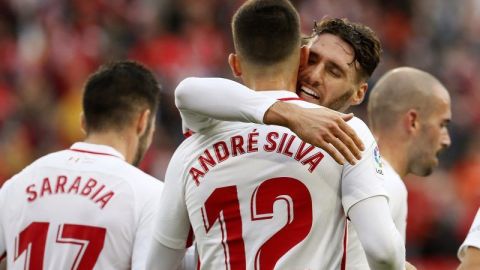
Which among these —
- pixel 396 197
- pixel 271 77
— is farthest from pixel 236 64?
pixel 396 197

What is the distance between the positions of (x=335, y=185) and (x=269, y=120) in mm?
384

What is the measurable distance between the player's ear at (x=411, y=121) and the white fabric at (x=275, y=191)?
245 cm

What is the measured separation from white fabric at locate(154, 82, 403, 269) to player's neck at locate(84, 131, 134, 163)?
125cm

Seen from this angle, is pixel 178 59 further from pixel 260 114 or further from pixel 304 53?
pixel 260 114

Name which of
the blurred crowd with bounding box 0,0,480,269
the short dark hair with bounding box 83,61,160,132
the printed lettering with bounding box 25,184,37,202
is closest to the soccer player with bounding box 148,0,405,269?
the printed lettering with bounding box 25,184,37,202

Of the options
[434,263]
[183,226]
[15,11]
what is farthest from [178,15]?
[183,226]

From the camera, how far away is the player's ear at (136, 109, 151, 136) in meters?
5.79

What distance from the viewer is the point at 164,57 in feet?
47.2

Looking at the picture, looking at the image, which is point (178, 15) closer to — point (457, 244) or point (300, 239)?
point (457, 244)

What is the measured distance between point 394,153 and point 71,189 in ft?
7.18

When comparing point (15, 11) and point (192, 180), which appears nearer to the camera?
point (192, 180)

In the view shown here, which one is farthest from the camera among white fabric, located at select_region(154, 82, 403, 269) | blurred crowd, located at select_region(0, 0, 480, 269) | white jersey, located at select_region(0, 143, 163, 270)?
blurred crowd, located at select_region(0, 0, 480, 269)

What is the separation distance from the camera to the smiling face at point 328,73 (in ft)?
15.1

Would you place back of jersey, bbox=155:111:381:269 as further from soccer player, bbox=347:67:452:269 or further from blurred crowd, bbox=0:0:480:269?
blurred crowd, bbox=0:0:480:269
